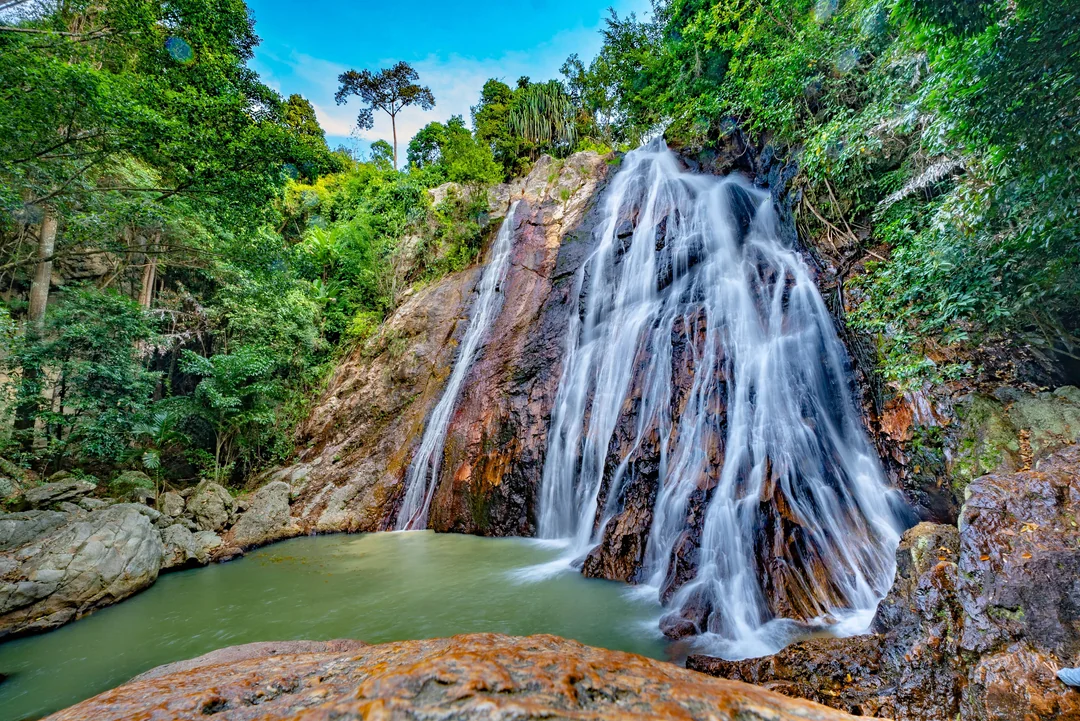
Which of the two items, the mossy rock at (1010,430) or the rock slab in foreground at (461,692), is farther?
the mossy rock at (1010,430)

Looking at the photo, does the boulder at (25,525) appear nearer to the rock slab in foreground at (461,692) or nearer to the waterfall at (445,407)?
the waterfall at (445,407)

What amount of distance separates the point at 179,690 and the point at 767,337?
311 inches

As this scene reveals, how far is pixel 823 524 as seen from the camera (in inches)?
191

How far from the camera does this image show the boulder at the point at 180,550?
745cm

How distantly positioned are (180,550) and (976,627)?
10633 mm

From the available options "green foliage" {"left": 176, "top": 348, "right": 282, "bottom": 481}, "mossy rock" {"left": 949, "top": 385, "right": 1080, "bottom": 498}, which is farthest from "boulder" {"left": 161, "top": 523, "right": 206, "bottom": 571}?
"mossy rock" {"left": 949, "top": 385, "right": 1080, "bottom": 498}

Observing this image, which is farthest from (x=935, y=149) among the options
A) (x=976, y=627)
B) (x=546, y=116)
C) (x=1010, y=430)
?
(x=546, y=116)

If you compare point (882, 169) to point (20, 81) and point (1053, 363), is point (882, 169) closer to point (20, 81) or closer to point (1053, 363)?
point (1053, 363)

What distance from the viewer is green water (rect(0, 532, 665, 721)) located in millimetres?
4355

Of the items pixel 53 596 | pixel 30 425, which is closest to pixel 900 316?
pixel 53 596

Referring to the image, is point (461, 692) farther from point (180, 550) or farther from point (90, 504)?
point (90, 504)

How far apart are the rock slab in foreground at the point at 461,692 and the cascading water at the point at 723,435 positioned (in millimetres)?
2904

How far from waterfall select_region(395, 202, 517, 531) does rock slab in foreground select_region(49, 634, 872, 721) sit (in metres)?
7.61

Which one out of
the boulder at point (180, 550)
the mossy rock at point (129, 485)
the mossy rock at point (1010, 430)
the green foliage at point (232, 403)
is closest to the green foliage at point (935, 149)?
the mossy rock at point (1010, 430)
